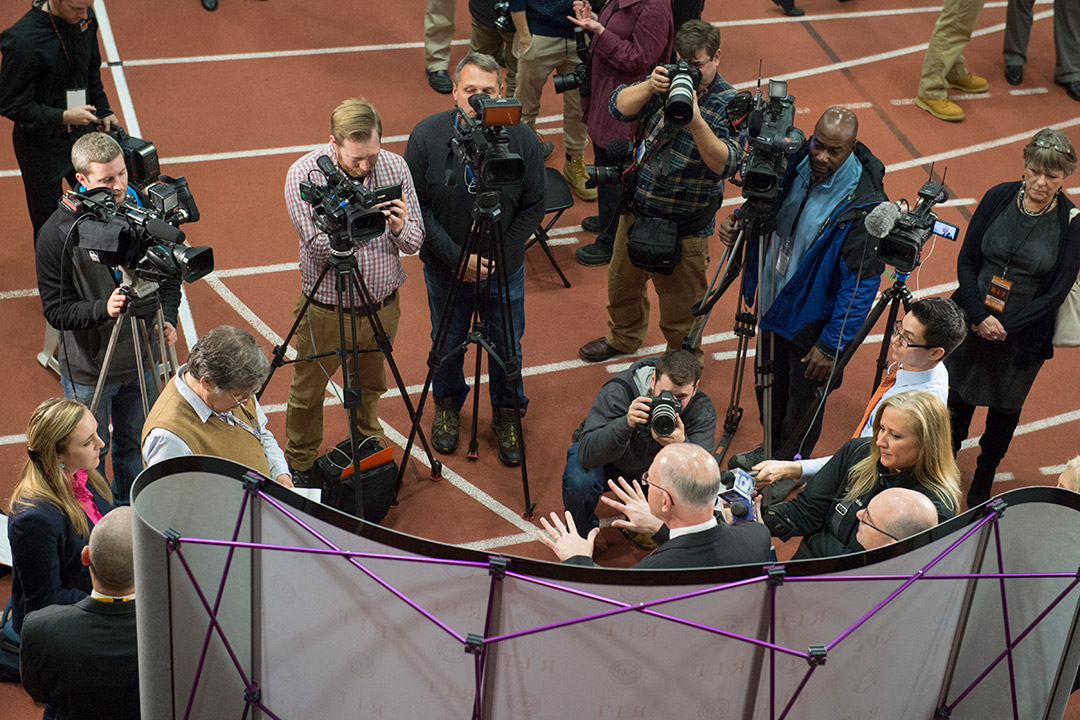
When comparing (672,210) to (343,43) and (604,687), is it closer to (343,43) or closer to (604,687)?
(604,687)

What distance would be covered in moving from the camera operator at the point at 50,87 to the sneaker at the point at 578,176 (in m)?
3.35

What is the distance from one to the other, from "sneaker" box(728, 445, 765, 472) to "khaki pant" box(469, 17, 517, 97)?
3875 millimetres

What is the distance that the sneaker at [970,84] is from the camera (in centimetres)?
950

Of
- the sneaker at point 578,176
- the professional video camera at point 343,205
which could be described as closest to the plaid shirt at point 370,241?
the professional video camera at point 343,205

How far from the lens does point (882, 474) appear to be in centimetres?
426

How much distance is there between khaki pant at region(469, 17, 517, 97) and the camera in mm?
8281

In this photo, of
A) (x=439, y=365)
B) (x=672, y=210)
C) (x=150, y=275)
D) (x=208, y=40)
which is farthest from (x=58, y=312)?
(x=208, y=40)

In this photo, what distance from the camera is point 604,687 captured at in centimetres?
273

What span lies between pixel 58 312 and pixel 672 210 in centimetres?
322

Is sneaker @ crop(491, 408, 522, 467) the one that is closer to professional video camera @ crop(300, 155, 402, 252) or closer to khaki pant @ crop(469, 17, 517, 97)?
professional video camera @ crop(300, 155, 402, 252)

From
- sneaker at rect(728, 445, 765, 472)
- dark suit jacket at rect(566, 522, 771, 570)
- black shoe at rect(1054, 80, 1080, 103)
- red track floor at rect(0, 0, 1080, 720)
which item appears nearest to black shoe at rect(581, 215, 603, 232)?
red track floor at rect(0, 0, 1080, 720)

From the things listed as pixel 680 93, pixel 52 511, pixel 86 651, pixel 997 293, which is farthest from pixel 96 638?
pixel 997 293

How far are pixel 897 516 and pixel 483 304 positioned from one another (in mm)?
2812

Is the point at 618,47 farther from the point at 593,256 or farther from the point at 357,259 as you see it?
the point at 357,259
